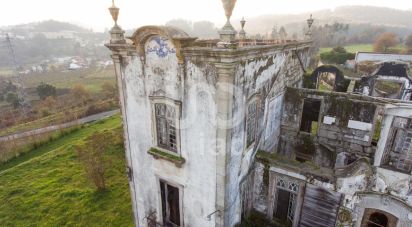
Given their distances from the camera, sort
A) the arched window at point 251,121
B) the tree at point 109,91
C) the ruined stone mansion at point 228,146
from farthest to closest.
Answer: the tree at point 109,91 → the arched window at point 251,121 → the ruined stone mansion at point 228,146

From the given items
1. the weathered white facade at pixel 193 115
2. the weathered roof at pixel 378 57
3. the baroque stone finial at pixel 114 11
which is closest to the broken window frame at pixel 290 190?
the weathered white facade at pixel 193 115

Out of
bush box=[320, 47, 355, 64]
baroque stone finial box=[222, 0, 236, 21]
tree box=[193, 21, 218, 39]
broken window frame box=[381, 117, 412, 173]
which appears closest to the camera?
baroque stone finial box=[222, 0, 236, 21]

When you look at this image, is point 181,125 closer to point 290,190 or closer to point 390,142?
point 290,190

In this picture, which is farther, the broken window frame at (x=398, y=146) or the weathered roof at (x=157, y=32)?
the broken window frame at (x=398, y=146)

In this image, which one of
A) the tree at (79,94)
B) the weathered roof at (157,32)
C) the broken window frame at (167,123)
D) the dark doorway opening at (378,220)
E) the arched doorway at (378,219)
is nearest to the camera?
the weathered roof at (157,32)

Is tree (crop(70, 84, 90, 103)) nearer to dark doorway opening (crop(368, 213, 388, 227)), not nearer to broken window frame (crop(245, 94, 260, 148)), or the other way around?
broken window frame (crop(245, 94, 260, 148))

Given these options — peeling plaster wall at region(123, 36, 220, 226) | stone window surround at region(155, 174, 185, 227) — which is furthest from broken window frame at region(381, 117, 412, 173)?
stone window surround at region(155, 174, 185, 227)

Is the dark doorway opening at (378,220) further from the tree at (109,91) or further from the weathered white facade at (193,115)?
the tree at (109,91)

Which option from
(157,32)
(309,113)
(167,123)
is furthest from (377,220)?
(157,32)

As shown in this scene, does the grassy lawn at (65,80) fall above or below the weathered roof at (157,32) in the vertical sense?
below
